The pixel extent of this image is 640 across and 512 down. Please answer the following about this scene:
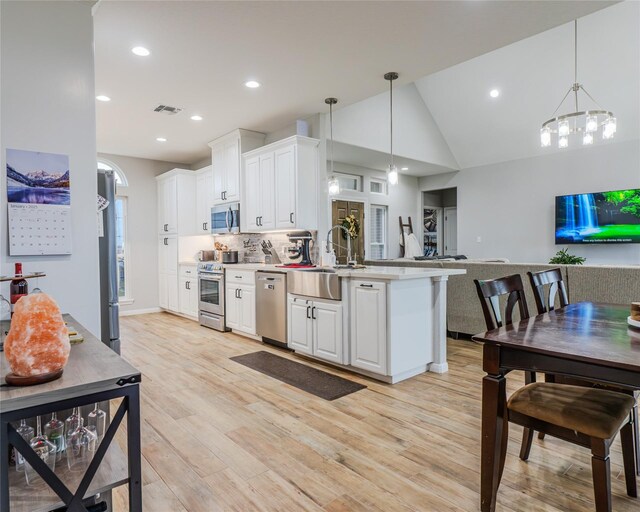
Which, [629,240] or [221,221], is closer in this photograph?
[221,221]

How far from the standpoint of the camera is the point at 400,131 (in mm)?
7031

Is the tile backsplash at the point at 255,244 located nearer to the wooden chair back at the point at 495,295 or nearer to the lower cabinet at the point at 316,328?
the lower cabinet at the point at 316,328

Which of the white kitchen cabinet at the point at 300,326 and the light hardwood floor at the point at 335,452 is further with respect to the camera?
the white kitchen cabinet at the point at 300,326

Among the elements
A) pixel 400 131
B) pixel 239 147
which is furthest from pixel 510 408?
pixel 400 131

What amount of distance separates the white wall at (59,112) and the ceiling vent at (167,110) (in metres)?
2.32

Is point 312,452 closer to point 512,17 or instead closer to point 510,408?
point 510,408

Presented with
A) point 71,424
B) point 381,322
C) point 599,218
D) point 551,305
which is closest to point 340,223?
point 381,322

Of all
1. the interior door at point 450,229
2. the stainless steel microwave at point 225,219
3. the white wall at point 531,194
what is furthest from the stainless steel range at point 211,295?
the interior door at point 450,229

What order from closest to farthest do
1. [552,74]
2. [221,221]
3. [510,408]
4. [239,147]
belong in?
1. [510,408]
2. [239,147]
3. [221,221]
4. [552,74]

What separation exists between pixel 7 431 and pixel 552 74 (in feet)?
26.2

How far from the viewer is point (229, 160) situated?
18.5 feet

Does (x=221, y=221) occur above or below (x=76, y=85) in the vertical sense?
below

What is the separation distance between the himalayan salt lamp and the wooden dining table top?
148 cm

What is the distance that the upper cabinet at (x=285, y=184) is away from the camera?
4.65m
